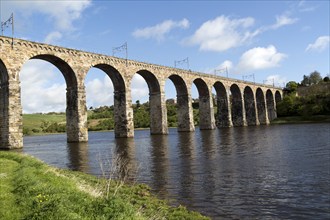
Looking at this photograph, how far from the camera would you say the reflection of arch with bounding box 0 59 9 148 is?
37250 millimetres

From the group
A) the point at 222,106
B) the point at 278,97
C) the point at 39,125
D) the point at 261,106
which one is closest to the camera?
the point at 222,106

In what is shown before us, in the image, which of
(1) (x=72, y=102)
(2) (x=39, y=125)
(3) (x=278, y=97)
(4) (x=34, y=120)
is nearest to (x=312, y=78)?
(3) (x=278, y=97)

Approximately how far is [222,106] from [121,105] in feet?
128

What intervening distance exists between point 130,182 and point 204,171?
4.77m

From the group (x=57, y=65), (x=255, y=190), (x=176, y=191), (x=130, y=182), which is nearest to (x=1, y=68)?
(x=57, y=65)

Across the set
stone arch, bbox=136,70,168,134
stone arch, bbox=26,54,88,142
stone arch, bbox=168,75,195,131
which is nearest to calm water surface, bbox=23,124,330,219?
stone arch, bbox=26,54,88,142

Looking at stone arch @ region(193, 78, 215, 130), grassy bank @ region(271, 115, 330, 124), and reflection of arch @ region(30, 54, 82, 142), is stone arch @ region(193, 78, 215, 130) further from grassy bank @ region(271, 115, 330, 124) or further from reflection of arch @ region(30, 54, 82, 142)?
grassy bank @ region(271, 115, 330, 124)

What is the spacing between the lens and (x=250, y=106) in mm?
101812

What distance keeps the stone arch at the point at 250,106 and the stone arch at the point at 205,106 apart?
2561 cm

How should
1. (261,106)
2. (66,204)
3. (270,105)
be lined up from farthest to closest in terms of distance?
(270,105), (261,106), (66,204)

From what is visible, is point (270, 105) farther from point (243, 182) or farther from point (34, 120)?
point (34, 120)

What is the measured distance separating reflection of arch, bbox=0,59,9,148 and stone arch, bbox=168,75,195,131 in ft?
122

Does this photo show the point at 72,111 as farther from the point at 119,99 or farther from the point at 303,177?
the point at 303,177

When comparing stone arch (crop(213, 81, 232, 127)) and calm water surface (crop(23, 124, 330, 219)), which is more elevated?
stone arch (crop(213, 81, 232, 127))
